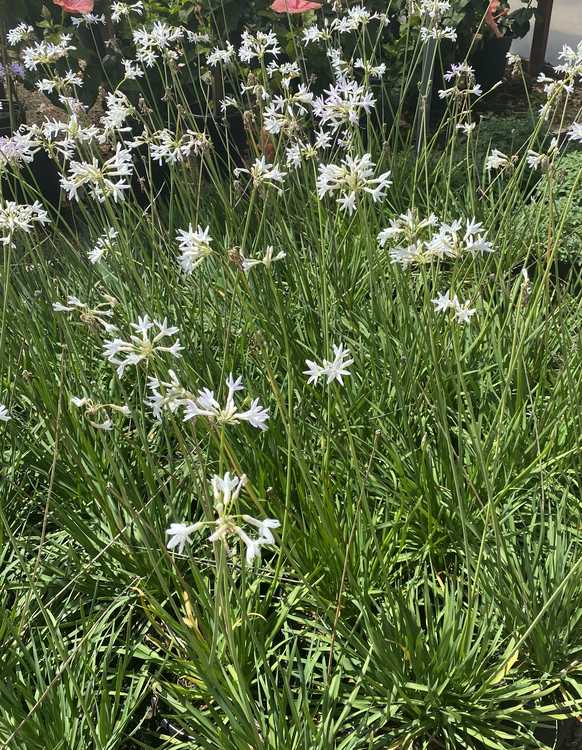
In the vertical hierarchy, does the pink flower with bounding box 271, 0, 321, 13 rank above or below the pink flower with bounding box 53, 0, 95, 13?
below

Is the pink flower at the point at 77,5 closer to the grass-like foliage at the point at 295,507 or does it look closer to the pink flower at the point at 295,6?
the pink flower at the point at 295,6

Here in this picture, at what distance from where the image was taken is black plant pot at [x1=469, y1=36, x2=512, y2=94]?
603cm

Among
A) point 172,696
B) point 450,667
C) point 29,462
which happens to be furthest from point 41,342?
point 450,667

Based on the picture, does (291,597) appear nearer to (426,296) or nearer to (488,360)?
(426,296)

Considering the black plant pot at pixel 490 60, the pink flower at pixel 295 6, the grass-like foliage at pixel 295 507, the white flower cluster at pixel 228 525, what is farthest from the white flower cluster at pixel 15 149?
the black plant pot at pixel 490 60

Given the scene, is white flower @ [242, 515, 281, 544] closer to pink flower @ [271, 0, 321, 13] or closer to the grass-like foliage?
the grass-like foliage

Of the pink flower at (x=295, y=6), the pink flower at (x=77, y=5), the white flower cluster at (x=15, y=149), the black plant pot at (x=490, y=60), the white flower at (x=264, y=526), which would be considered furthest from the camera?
the black plant pot at (x=490, y=60)

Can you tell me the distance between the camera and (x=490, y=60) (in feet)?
20.1

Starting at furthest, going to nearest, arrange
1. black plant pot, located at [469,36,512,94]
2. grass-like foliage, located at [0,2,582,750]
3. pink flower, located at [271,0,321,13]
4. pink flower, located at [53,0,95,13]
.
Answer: black plant pot, located at [469,36,512,94] → pink flower, located at [53,0,95,13] → pink flower, located at [271,0,321,13] → grass-like foliage, located at [0,2,582,750]

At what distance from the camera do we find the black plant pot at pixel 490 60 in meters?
6.03

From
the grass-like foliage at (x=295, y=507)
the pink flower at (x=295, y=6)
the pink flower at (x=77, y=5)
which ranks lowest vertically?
the grass-like foliage at (x=295, y=507)

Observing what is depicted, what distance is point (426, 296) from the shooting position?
1.84m

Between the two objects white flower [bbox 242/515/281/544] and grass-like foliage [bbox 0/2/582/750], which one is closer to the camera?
white flower [bbox 242/515/281/544]

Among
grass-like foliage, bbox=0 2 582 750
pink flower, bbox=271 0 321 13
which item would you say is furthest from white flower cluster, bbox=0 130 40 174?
pink flower, bbox=271 0 321 13
